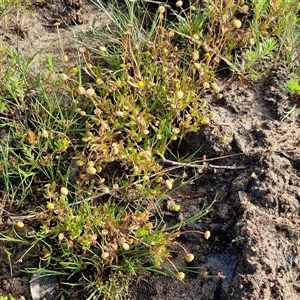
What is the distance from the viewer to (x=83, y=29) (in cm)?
307

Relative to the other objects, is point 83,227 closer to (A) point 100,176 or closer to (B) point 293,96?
(A) point 100,176

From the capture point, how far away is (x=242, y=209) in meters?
2.30

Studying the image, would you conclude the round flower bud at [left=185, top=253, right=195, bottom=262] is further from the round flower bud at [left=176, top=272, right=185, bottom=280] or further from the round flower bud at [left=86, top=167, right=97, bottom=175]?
the round flower bud at [left=86, top=167, right=97, bottom=175]

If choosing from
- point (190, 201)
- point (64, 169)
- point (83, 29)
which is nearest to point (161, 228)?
point (190, 201)

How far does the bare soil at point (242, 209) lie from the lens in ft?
7.03

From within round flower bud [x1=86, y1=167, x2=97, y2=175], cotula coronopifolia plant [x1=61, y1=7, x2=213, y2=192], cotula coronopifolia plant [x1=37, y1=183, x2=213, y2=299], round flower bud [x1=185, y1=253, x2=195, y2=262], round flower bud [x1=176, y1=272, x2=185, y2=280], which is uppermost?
cotula coronopifolia plant [x1=61, y1=7, x2=213, y2=192]

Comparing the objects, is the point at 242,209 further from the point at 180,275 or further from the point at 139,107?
the point at 139,107

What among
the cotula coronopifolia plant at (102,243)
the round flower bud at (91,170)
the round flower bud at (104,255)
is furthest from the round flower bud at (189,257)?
the round flower bud at (91,170)

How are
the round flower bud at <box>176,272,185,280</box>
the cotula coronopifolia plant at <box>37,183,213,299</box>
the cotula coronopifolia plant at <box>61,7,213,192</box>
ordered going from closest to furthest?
the round flower bud at <box>176,272,185,280</box> < the cotula coronopifolia plant at <box>37,183,213,299</box> < the cotula coronopifolia plant at <box>61,7,213,192</box>

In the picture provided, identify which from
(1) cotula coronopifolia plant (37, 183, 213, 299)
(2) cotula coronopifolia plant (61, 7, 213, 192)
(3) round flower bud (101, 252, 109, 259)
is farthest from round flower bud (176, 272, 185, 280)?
(2) cotula coronopifolia plant (61, 7, 213, 192)

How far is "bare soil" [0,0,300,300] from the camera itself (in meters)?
2.14

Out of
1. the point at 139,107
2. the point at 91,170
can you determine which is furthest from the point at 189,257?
the point at 139,107

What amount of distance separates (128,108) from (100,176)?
0.39 meters

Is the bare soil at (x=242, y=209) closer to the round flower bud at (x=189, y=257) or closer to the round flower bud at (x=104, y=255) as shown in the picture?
the round flower bud at (x=189, y=257)
